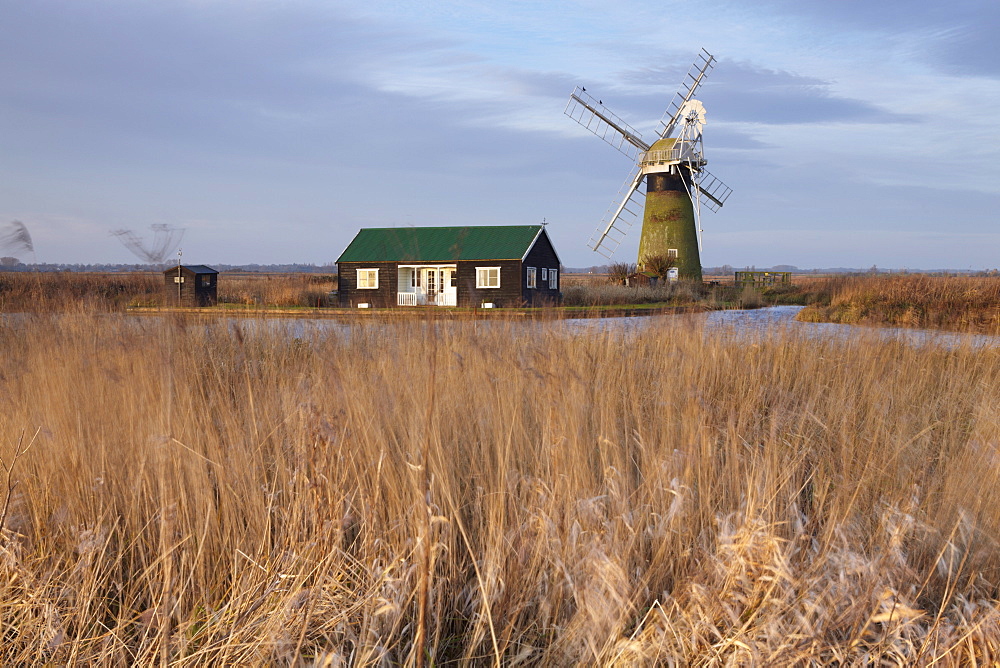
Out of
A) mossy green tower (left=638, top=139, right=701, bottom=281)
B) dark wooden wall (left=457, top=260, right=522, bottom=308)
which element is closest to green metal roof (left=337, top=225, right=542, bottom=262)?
dark wooden wall (left=457, top=260, right=522, bottom=308)

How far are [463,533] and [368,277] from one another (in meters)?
30.1

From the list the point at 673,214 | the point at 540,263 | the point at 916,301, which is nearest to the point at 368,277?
the point at 540,263

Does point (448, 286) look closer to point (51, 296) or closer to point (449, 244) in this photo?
point (449, 244)

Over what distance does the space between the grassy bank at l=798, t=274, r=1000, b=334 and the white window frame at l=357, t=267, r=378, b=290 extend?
1840 cm

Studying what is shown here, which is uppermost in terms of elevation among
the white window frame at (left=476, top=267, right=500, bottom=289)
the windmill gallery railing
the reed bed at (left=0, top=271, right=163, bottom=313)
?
the windmill gallery railing

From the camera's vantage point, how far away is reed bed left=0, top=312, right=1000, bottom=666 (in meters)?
2.32

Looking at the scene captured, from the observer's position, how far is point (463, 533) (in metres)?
2.15

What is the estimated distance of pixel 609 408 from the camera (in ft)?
11.8

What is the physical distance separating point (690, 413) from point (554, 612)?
1418 millimetres

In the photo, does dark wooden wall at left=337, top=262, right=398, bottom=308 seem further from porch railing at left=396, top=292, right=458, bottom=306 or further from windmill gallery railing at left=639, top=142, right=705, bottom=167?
windmill gallery railing at left=639, top=142, right=705, bottom=167

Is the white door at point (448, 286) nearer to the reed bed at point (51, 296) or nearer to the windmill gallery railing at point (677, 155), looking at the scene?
the windmill gallery railing at point (677, 155)

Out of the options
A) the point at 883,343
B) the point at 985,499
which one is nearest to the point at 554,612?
the point at 985,499

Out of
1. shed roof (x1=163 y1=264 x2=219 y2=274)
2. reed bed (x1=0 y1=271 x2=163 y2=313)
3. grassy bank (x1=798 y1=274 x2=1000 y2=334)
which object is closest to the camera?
reed bed (x1=0 y1=271 x2=163 y2=313)

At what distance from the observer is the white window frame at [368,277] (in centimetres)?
3141
